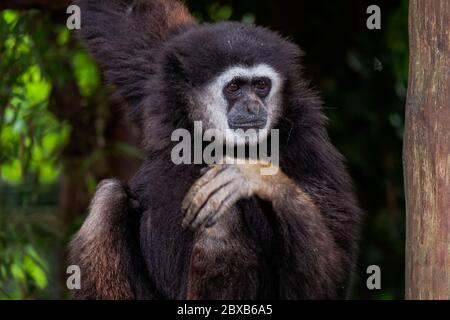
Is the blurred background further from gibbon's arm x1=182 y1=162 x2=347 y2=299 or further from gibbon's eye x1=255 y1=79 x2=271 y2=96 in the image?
gibbon's arm x1=182 y1=162 x2=347 y2=299

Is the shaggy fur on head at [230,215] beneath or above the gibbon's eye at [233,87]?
beneath

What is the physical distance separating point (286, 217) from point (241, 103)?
1179mm

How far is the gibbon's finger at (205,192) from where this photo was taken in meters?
5.73

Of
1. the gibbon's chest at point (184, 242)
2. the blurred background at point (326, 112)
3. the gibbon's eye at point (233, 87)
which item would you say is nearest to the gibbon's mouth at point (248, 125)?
the gibbon's eye at point (233, 87)

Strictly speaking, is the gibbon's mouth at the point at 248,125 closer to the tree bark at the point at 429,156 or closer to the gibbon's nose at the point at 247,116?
the gibbon's nose at the point at 247,116

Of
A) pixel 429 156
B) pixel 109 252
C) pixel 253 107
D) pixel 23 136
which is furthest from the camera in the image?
pixel 23 136

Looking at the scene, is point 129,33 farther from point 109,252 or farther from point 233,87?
point 109,252

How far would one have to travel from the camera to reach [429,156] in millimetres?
5664

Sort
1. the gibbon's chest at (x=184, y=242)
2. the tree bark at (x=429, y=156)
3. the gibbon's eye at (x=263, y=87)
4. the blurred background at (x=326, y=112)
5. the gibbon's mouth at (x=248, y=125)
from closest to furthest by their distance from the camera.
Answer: the tree bark at (x=429, y=156), the gibbon's chest at (x=184, y=242), the gibbon's mouth at (x=248, y=125), the gibbon's eye at (x=263, y=87), the blurred background at (x=326, y=112)

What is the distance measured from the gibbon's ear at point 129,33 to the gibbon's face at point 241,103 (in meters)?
0.87

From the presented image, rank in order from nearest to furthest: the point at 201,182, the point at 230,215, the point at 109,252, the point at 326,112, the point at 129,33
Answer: the point at 201,182 → the point at 230,215 → the point at 109,252 → the point at 129,33 → the point at 326,112

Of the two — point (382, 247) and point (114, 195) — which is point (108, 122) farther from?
point (114, 195)

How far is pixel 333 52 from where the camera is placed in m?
11.6

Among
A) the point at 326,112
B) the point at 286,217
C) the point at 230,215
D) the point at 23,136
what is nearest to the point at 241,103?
the point at 230,215
